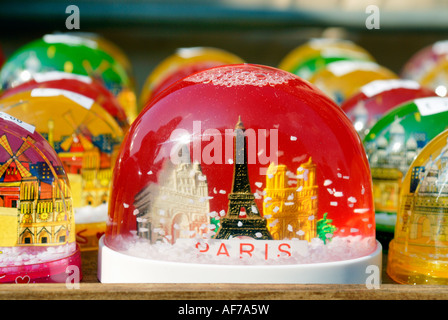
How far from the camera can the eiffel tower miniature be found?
0.89 meters

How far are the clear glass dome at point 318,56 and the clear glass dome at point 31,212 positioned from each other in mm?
1669

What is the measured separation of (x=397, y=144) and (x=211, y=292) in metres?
0.68

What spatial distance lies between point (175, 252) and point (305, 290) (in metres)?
0.19

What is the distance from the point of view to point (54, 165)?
979 millimetres

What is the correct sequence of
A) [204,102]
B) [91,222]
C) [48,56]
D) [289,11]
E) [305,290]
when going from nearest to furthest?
[305,290] < [204,102] < [91,222] < [48,56] < [289,11]

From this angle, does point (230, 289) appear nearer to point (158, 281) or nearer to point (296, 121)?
point (158, 281)

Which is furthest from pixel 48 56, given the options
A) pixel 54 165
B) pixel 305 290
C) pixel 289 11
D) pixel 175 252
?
pixel 289 11

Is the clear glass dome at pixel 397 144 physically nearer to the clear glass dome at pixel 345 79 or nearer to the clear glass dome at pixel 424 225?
the clear glass dome at pixel 424 225

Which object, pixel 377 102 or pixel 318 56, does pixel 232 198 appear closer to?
pixel 377 102

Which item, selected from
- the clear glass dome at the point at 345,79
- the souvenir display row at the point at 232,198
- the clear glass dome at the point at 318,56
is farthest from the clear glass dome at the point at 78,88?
the clear glass dome at the point at 318,56

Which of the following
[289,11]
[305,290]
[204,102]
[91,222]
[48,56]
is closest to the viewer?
[305,290]

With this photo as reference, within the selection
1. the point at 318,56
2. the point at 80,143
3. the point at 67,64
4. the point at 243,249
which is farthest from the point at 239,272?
the point at 318,56

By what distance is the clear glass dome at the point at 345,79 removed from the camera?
209 centimetres

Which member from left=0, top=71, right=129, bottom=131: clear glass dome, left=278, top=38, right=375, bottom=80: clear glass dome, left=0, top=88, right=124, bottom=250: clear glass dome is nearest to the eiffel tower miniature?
left=0, top=88, right=124, bottom=250: clear glass dome
